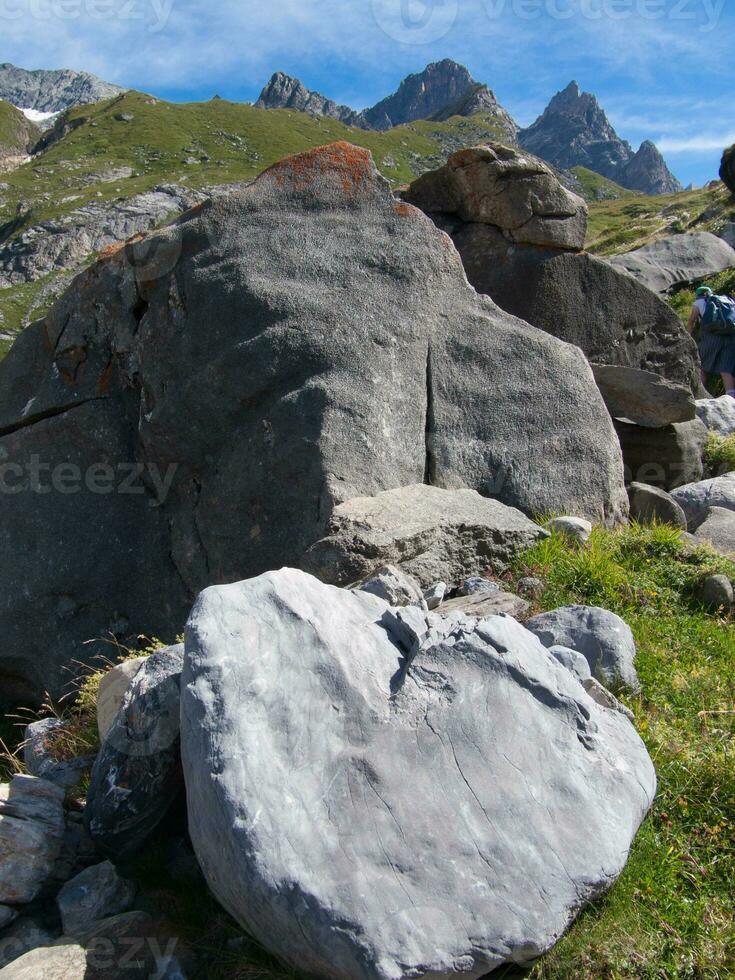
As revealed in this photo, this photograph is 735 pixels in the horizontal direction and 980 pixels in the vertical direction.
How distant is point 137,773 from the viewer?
4.45 meters

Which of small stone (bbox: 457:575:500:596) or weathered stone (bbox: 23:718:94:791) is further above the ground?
small stone (bbox: 457:575:500:596)

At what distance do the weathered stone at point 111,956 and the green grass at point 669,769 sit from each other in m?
1.65

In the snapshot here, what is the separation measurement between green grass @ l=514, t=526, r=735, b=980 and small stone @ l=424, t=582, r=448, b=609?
2.73 feet

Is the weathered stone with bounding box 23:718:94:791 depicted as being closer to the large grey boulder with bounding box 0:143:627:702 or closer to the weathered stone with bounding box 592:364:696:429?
the large grey boulder with bounding box 0:143:627:702

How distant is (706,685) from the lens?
18.0 ft

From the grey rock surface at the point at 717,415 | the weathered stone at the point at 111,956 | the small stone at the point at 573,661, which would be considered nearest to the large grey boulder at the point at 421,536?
the small stone at the point at 573,661

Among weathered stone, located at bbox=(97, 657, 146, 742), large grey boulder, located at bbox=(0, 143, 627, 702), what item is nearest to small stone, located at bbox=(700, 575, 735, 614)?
large grey boulder, located at bbox=(0, 143, 627, 702)

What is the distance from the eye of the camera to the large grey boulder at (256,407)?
789cm

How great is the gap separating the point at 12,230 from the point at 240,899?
427 feet

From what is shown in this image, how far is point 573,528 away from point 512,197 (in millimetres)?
5635

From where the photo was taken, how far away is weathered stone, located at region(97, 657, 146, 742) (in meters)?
5.34

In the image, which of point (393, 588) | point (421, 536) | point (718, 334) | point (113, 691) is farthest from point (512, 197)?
point (113, 691)

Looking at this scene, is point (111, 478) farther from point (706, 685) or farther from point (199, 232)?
point (706, 685)

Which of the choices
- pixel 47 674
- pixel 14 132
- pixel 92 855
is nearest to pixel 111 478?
pixel 47 674
